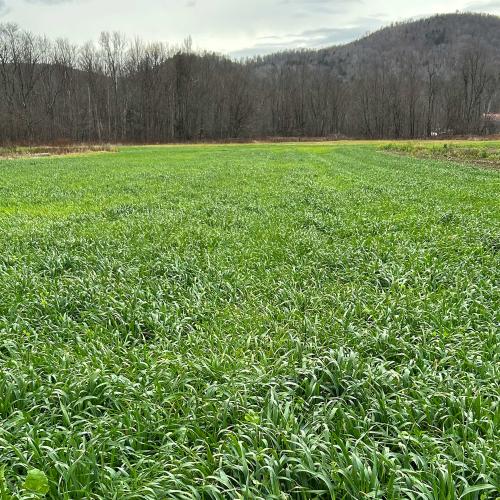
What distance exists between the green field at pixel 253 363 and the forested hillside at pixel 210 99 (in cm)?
7086

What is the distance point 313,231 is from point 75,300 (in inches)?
240

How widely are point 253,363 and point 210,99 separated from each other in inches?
4040

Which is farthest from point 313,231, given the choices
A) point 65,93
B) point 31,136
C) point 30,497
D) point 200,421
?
point 65,93

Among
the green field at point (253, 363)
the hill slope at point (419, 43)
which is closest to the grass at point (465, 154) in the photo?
the green field at point (253, 363)

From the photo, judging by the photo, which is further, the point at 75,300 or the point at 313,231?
the point at 313,231

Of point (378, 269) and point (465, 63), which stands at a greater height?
point (465, 63)

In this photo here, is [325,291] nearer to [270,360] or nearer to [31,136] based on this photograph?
[270,360]

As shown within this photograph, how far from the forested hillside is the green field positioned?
232 feet

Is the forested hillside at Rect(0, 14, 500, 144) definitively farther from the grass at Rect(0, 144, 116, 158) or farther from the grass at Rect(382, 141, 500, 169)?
the grass at Rect(382, 141, 500, 169)

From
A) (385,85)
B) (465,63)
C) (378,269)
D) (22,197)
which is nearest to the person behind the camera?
(378,269)

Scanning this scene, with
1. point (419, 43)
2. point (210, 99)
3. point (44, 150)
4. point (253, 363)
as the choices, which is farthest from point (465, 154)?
point (419, 43)

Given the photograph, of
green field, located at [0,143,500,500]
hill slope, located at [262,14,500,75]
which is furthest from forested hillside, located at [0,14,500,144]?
green field, located at [0,143,500,500]

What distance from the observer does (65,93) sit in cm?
9069

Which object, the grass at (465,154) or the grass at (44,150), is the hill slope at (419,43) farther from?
the grass at (465,154)
